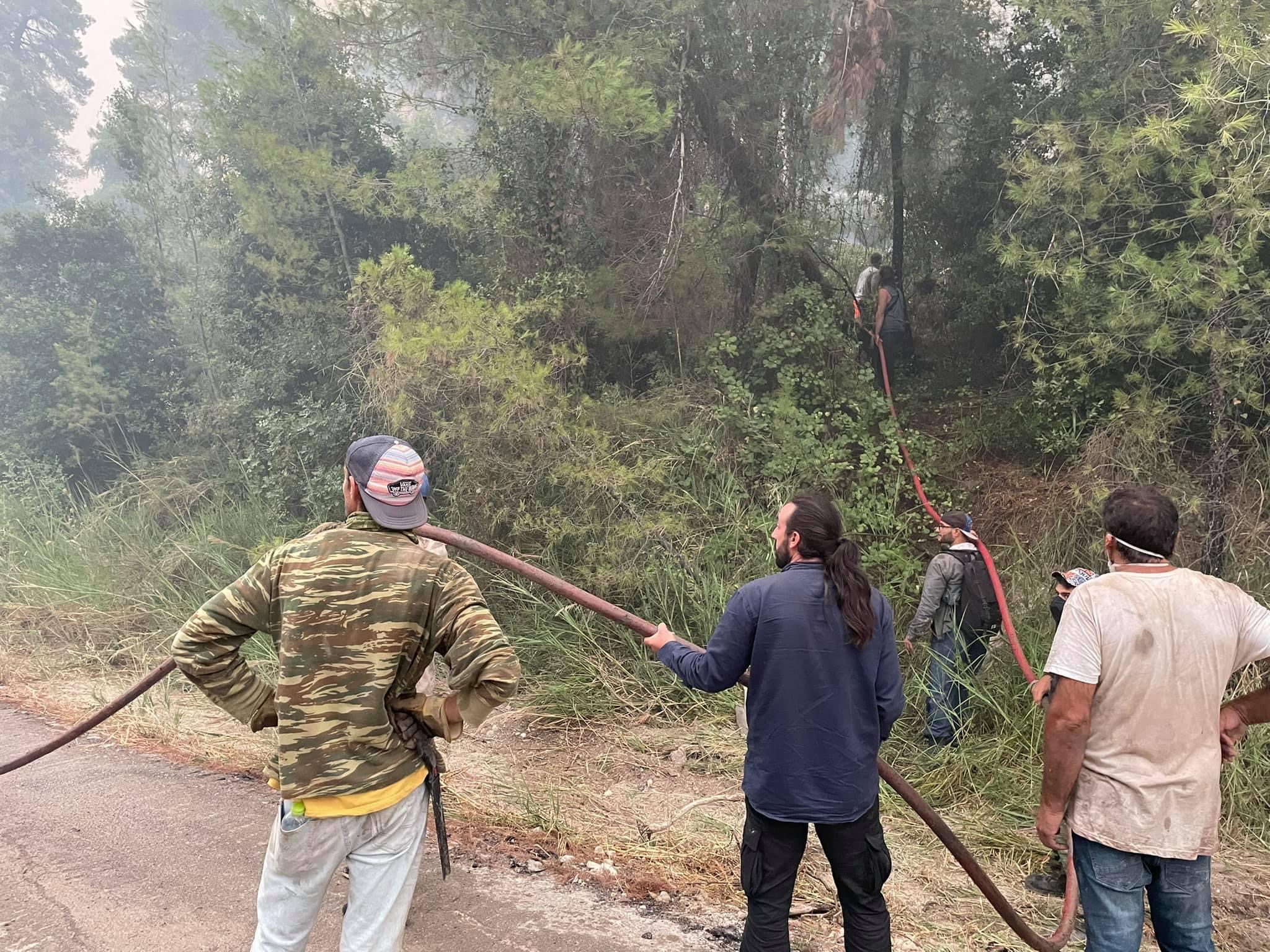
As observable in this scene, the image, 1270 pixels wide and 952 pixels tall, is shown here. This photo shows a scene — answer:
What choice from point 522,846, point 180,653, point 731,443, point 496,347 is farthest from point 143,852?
point 731,443

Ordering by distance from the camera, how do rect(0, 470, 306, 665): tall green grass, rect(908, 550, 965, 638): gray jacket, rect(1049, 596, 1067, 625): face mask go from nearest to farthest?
rect(1049, 596, 1067, 625): face mask < rect(908, 550, 965, 638): gray jacket < rect(0, 470, 306, 665): tall green grass

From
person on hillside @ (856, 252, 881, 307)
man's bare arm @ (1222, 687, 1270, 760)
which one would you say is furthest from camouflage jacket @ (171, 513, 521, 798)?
person on hillside @ (856, 252, 881, 307)

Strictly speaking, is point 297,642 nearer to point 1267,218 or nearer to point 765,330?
point 1267,218

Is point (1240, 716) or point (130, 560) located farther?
point (130, 560)

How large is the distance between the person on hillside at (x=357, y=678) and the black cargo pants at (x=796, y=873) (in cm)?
91

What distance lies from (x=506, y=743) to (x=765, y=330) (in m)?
5.03

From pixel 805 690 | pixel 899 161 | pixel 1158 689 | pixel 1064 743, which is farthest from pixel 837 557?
pixel 899 161

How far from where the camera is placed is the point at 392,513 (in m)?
2.08

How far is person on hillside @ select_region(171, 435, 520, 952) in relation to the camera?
6.50 feet

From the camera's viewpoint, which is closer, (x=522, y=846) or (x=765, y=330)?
(x=522, y=846)

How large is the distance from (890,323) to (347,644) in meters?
8.11

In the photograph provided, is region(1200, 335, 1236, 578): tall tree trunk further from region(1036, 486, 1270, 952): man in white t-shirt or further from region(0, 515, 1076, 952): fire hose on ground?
region(1036, 486, 1270, 952): man in white t-shirt

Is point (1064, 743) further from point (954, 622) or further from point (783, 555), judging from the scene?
point (954, 622)

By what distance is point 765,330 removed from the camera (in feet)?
26.8
